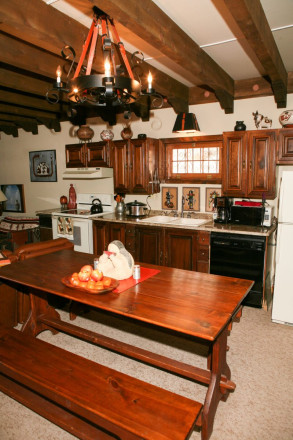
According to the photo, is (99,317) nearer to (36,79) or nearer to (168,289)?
(168,289)

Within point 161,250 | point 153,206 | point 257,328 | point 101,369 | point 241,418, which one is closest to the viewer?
point 101,369

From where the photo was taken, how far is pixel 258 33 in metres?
2.27

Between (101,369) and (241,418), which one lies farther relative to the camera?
(241,418)

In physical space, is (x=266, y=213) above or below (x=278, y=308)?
above

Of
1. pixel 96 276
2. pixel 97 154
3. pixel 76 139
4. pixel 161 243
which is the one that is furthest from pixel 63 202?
pixel 96 276

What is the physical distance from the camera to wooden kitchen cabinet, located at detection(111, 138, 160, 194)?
15.1ft

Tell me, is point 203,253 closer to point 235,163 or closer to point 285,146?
point 235,163

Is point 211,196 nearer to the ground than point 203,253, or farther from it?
farther from it

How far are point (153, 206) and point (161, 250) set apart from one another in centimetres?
104

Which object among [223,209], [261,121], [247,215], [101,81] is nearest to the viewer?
[101,81]

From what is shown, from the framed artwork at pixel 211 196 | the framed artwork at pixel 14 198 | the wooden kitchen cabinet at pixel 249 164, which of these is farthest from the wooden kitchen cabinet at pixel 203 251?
the framed artwork at pixel 14 198

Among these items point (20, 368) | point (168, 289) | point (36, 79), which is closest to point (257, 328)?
point (168, 289)

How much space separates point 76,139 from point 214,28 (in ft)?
12.0

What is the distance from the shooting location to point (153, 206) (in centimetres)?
508
